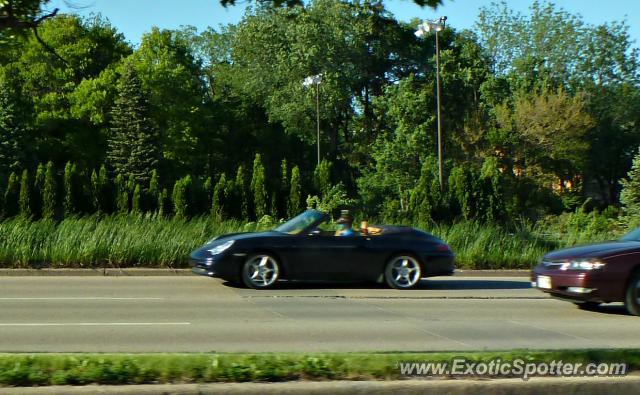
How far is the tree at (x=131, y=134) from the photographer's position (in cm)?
6134

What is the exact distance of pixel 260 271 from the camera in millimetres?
16375

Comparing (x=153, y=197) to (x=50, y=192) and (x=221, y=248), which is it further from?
(x=221, y=248)

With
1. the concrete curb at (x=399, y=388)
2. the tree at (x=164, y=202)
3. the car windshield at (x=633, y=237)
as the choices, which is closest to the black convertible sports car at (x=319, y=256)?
the car windshield at (x=633, y=237)

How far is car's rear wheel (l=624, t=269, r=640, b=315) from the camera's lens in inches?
519

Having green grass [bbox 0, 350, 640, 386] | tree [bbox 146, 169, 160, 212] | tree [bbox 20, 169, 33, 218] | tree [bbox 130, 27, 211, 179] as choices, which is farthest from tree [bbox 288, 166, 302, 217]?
green grass [bbox 0, 350, 640, 386]

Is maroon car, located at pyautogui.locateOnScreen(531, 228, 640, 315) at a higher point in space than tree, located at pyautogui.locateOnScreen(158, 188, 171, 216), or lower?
lower

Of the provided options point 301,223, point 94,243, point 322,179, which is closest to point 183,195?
point 322,179

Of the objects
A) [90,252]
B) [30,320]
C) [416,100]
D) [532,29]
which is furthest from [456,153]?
[30,320]

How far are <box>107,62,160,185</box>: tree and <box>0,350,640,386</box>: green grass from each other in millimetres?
54739

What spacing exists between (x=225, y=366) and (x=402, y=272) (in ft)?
33.7

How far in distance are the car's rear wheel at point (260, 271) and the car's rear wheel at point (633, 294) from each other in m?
6.01

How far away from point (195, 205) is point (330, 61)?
66.7ft

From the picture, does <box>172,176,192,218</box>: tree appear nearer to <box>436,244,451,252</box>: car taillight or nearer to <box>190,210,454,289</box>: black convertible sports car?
<box>190,210,454,289</box>: black convertible sports car

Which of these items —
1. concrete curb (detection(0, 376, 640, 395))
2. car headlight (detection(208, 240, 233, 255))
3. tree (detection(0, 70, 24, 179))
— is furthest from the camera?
tree (detection(0, 70, 24, 179))
